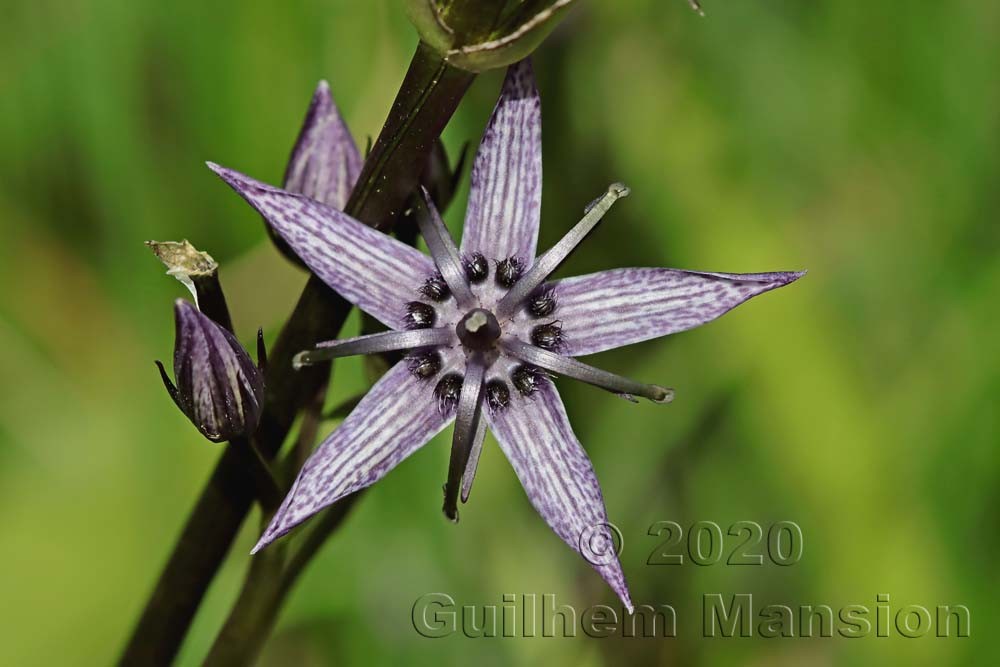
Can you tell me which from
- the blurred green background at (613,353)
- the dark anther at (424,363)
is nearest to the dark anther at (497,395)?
the dark anther at (424,363)

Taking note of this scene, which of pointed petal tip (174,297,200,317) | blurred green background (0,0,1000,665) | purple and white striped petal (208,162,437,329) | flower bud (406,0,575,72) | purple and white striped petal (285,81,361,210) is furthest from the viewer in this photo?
blurred green background (0,0,1000,665)

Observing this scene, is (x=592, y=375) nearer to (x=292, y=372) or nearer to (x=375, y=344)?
(x=375, y=344)

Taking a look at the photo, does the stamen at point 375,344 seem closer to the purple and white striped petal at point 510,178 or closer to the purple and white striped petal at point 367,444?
the purple and white striped petal at point 367,444

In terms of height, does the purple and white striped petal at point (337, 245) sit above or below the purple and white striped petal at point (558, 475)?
above

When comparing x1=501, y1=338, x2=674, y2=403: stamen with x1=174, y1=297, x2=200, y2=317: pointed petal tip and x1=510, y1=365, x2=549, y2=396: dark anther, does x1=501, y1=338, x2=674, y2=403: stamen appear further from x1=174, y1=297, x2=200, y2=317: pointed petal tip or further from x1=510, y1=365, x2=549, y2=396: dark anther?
x1=174, y1=297, x2=200, y2=317: pointed petal tip

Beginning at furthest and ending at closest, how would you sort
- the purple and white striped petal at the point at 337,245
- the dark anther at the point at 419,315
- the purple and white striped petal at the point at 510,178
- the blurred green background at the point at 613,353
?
the blurred green background at the point at 613,353, the dark anther at the point at 419,315, the purple and white striped petal at the point at 510,178, the purple and white striped petal at the point at 337,245

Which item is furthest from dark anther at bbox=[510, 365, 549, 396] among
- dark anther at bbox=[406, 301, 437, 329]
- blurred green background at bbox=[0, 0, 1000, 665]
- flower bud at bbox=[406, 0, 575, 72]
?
blurred green background at bbox=[0, 0, 1000, 665]
